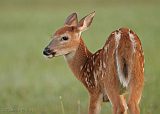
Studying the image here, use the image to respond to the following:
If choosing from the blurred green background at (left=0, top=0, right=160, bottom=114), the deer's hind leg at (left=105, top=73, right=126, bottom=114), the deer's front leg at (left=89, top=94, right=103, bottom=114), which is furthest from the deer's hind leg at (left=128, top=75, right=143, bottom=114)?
the blurred green background at (left=0, top=0, right=160, bottom=114)

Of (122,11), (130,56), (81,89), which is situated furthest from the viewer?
(122,11)

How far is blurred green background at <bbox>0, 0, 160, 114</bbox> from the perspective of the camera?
12.4 metres

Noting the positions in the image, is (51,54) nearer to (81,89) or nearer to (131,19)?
(81,89)

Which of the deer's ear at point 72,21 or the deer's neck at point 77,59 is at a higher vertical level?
the deer's ear at point 72,21

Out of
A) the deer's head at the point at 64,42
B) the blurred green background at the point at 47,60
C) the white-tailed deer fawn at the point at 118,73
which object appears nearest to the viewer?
the white-tailed deer fawn at the point at 118,73

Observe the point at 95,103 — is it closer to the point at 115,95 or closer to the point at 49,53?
the point at 115,95

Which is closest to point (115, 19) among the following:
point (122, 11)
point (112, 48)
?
point (122, 11)

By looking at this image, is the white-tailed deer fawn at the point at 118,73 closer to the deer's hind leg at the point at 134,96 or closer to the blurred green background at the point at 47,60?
the deer's hind leg at the point at 134,96

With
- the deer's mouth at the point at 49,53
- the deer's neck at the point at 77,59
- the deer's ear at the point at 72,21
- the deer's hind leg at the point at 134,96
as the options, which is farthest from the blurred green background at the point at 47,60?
the deer's hind leg at the point at 134,96

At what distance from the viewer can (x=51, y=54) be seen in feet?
30.7

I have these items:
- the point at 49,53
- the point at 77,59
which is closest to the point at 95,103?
the point at 77,59

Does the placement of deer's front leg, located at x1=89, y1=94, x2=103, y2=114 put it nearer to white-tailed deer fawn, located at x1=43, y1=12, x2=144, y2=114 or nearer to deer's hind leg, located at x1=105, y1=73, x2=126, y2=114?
white-tailed deer fawn, located at x1=43, y1=12, x2=144, y2=114

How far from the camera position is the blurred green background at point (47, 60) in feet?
Answer: 40.8

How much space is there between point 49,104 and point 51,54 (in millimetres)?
3423
